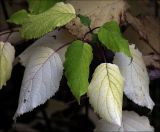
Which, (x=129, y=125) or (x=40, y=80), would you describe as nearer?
(x=40, y=80)

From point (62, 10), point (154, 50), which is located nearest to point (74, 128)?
point (154, 50)

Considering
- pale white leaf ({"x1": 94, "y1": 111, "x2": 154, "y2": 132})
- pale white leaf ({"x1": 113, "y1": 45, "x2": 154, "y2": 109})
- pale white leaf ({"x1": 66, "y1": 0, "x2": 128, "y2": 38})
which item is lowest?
pale white leaf ({"x1": 94, "y1": 111, "x2": 154, "y2": 132})

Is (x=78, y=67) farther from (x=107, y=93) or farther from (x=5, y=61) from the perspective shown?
(x=5, y=61)

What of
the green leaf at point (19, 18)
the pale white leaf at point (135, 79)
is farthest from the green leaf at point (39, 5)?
the pale white leaf at point (135, 79)

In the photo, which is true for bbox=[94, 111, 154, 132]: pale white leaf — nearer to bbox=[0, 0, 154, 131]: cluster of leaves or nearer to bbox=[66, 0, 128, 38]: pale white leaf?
bbox=[0, 0, 154, 131]: cluster of leaves

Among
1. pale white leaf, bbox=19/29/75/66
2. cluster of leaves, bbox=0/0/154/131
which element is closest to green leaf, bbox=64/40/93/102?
cluster of leaves, bbox=0/0/154/131

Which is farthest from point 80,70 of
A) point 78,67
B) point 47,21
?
point 47,21
